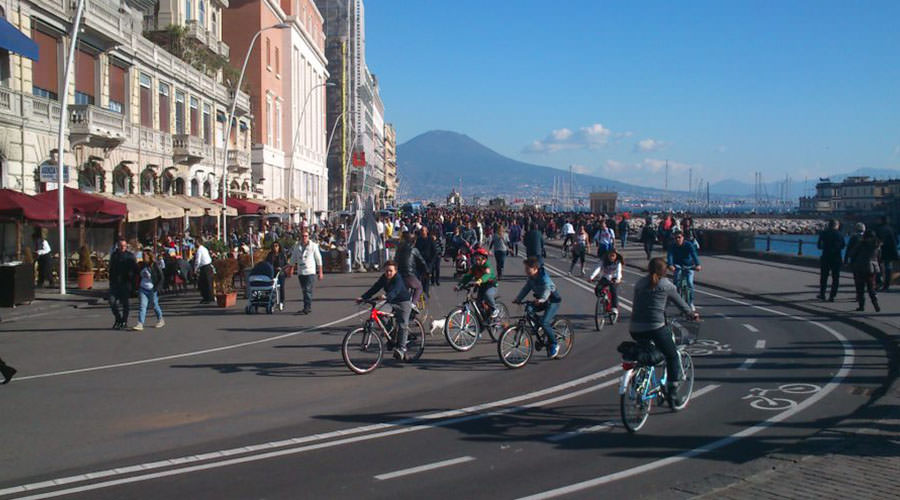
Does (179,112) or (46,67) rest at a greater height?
(179,112)

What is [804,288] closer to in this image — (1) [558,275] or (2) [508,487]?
(1) [558,275]

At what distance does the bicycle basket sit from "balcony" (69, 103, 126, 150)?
924 inches

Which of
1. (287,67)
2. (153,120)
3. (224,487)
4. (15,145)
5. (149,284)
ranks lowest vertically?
(224,487)

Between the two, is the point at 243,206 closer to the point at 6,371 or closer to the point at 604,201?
the point at 6,371

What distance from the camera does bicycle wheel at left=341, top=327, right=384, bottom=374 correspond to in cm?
1132

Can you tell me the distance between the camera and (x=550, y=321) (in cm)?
1212

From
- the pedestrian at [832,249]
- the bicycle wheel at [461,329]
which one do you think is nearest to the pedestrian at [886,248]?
the pedestrian at [832,249]

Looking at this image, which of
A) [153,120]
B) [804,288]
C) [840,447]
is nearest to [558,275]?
[804,288]

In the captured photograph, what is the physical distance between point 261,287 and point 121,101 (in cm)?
1728

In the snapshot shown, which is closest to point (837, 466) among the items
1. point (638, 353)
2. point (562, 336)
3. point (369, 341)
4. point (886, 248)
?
point (638, 353)

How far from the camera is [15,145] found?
2334 cm

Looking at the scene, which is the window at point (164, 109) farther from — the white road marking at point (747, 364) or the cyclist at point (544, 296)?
the white road marking at point (747, 364)

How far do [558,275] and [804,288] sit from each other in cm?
844

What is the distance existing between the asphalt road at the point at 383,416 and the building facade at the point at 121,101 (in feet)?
38.7
